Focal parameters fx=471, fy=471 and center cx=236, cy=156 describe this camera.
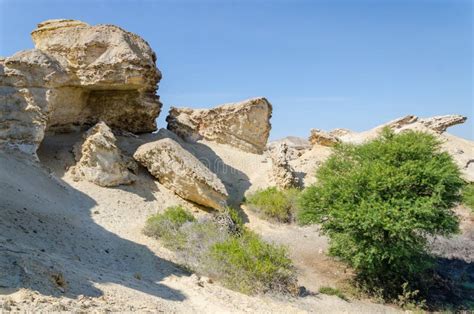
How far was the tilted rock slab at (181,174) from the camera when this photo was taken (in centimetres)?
1433

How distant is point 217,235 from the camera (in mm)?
11305

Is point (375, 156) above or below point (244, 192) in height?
above

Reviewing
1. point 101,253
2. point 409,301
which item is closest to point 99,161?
point 101,253

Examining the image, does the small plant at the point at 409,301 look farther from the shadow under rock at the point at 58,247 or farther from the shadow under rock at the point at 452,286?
the shadow under rock at the point at 58,247

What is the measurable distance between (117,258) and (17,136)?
519cm

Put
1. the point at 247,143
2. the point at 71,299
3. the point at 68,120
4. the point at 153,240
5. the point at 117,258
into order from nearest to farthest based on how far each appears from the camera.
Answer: the point at 71,299 < the point at 117,258 < the point at 153,240 < the point at 68,120 < the point at 247,143

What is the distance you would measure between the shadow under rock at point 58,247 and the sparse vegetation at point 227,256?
27.3 inches

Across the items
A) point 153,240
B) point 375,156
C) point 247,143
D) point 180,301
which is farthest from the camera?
point 247,143

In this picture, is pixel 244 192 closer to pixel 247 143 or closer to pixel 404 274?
pixel 247 143

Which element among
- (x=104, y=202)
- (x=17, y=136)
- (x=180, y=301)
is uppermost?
(x=17, y=136)

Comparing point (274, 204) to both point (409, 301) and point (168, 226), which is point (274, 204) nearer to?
point (168, 226)

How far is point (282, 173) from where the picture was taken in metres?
18.0

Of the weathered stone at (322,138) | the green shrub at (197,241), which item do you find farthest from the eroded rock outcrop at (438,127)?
the green shrub at (197,241)

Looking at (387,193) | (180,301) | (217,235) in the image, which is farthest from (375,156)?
(180,301)
